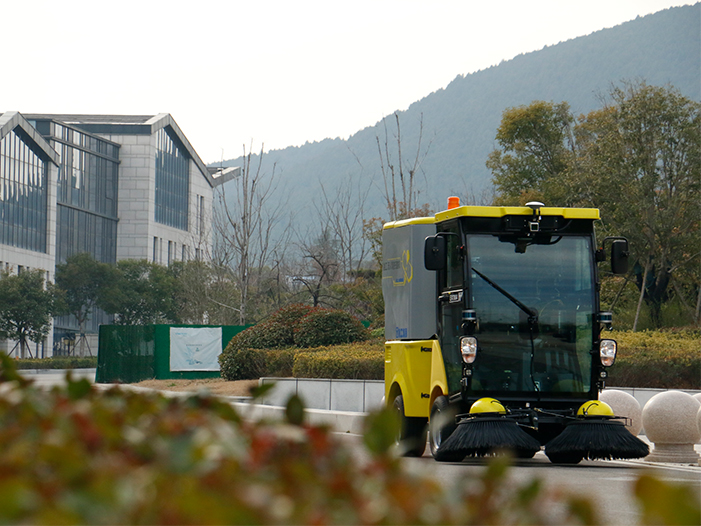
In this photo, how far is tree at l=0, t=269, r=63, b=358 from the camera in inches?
2429

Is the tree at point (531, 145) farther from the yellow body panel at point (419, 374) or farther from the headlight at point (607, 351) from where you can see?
the headlight at point (607, 351)

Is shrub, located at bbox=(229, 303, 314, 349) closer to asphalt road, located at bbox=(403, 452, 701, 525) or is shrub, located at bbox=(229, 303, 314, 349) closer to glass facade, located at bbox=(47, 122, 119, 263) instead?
asphalt road, located at bbox=(403, 452, 701, 525)

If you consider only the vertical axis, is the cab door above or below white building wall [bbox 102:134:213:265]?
below

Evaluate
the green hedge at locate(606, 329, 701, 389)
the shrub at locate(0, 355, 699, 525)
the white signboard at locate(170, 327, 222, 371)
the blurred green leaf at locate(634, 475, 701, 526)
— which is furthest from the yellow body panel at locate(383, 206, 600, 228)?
the white signboard at locate(170, 327, 222, 371)

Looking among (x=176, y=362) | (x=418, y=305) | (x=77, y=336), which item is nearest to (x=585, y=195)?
(x=176, y=362)

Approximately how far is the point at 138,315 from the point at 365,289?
44.0 m

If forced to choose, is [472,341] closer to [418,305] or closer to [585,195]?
[418,305]

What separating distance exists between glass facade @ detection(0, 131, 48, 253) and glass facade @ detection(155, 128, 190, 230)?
18.0 meters

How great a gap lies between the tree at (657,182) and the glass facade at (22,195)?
56.0 m

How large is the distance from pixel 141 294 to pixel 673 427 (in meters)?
66.7

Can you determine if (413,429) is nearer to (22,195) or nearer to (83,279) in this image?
(83,279)

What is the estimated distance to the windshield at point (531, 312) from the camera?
440 inches

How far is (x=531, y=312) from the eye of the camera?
11180mm

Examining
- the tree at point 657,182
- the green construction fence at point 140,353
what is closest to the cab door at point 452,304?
the tree at point 657,182
